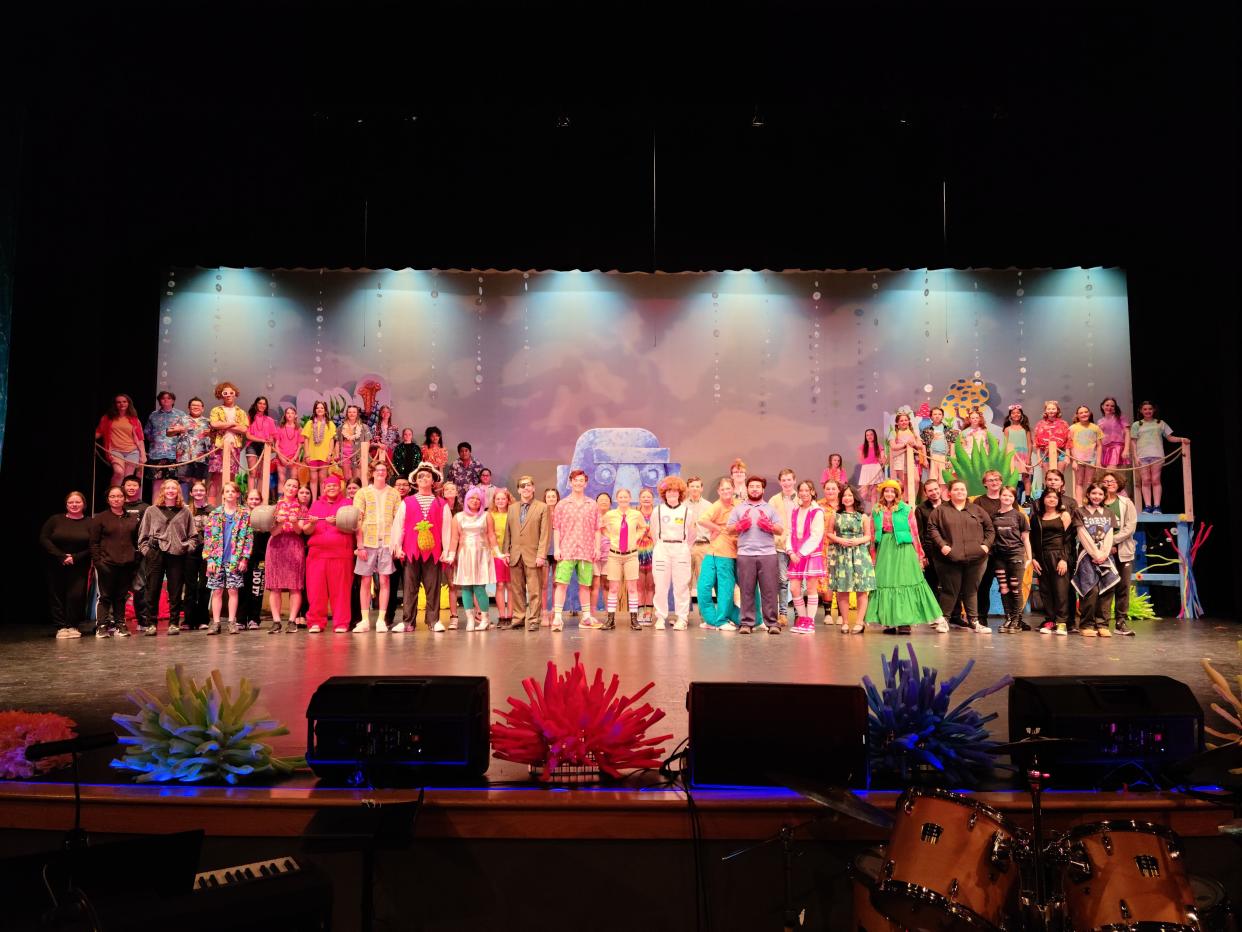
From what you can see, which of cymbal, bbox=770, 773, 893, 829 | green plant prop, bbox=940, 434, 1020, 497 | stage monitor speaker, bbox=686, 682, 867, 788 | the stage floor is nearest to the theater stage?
stage monitor speaker, bbox=686, 682, 867, 788

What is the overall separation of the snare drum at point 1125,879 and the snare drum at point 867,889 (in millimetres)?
358

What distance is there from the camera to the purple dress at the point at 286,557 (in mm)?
8234

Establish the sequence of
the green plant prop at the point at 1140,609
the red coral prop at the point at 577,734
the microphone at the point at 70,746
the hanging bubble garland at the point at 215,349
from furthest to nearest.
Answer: the hanging bubble garland at the point at 215,349
the green plant prop at the point at 1140,609
the red coral prop at the point at 577,734
the microphone at the point at 70,746

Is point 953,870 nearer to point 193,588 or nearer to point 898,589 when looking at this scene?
point 898,589

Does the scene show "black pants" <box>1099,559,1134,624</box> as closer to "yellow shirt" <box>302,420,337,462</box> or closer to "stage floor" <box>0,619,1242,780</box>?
"stage floor" <box>0,619,1242,780</box>

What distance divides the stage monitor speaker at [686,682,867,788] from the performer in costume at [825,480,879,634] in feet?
19.6

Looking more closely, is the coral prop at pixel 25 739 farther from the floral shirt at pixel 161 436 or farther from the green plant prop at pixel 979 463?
the green plant prop at pixel 979 463

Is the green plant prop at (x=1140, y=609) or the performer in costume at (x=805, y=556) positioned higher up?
the performer in costume at (x=805, y=556)

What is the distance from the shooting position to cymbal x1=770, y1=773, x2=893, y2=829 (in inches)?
69.9

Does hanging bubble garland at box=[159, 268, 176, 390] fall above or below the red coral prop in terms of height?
above

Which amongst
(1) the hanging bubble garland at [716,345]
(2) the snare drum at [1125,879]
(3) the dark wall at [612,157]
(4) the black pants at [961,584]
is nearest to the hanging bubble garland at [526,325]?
(3) the dark wall at [612,157]

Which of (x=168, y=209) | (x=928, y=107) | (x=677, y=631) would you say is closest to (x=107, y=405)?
(x=168, y=209)

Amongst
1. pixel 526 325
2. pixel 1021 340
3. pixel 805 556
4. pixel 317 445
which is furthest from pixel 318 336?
pixel 1021 340

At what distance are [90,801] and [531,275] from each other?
9.59 meters
